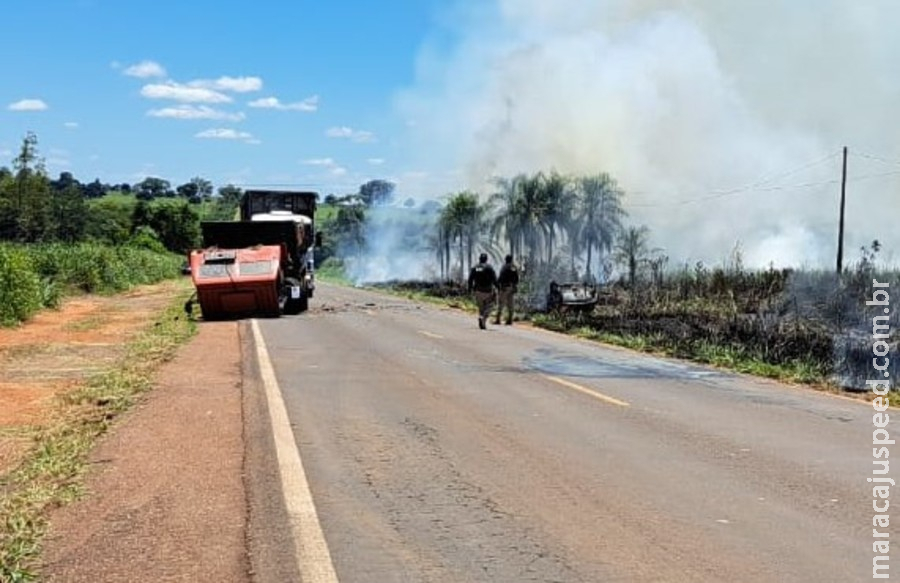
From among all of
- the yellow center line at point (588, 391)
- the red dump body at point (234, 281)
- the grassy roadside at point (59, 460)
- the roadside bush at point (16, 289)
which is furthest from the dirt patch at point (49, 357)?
the yellow center line at point (588, 391)

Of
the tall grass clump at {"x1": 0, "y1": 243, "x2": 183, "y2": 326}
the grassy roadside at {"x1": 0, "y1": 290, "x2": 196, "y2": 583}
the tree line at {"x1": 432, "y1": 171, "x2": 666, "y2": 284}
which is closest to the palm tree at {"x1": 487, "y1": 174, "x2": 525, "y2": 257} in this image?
the tree line at {"x1": 432, "y1": 171, "x2": 666, "y2": 284}

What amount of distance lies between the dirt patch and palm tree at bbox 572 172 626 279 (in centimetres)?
3050

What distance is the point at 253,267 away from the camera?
2755 cm

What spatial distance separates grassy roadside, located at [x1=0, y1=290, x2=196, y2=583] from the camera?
19.9ft

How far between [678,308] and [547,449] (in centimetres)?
1816

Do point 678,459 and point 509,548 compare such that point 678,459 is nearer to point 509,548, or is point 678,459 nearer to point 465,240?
point 509,548

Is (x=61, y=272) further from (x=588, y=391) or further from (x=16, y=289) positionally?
(x=588, y=391)

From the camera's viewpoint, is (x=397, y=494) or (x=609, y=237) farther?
(x=609, y=237)

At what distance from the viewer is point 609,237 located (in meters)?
60.5

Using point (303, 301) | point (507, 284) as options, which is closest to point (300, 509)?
point (507, 284)

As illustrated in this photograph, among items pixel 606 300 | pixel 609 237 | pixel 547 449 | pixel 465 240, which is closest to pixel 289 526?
pixel 547 449

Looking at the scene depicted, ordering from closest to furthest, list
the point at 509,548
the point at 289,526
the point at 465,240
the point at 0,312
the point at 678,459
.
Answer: the point at 509,548, the point at 289,526, the point at 678,459, the point at 0,312, the point at 465,240

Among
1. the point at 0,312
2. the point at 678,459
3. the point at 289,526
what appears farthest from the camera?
the point at 0,312

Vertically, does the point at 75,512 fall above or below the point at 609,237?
below
